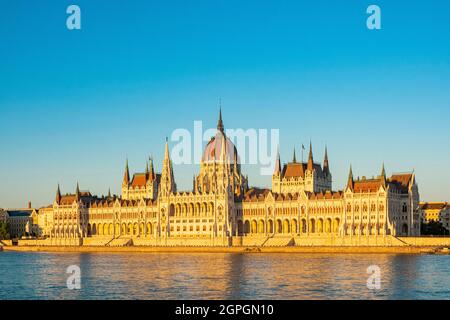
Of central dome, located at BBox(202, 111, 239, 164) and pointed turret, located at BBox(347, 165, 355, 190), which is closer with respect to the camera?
pointed turret, located at BBox(347, 165, 355, 190)

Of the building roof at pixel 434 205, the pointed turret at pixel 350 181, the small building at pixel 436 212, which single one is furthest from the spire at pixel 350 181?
the building roof at pixel 434 205

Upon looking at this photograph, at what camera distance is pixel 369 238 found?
119625mm

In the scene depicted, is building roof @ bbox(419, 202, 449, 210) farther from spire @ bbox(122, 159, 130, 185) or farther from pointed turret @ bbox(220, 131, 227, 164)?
spire @ bbox(122, 159, 130, 185)

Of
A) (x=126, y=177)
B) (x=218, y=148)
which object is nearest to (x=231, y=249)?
(x=218, y=148)

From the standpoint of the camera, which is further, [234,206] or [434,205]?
[434,205]

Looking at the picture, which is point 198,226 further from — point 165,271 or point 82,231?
point 165,271

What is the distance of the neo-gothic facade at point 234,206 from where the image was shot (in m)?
126

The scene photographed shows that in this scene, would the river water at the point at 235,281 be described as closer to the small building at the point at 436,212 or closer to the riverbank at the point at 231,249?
the riverbank at the point at 231,249

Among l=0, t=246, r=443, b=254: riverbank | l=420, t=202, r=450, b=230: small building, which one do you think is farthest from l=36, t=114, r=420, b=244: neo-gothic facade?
l=420, t=202, r=450, b=230: small building

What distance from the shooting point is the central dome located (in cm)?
15100

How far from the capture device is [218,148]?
154 m

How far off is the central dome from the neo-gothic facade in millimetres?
184

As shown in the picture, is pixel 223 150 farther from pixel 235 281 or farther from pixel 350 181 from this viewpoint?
pixel 235 281

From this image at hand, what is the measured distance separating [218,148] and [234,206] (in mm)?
15744
